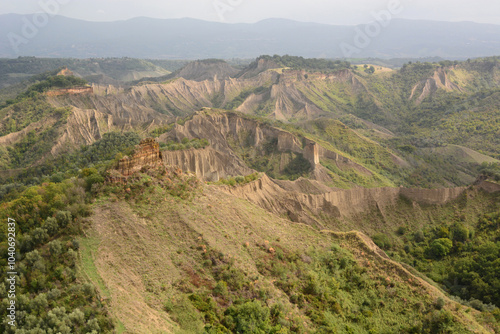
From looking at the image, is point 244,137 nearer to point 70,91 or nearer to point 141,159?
point 141,159

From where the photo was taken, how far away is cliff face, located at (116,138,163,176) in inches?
891

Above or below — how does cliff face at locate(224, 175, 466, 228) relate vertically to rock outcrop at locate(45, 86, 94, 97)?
below

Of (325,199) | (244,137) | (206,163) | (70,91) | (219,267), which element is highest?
(70,91)

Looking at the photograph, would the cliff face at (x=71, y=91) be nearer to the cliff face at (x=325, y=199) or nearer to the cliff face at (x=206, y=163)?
the cliff face at (x=206, y=163)

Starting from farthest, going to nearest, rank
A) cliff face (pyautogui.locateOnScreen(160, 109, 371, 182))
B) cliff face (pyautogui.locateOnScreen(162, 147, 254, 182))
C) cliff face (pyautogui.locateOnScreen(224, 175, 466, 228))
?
cliff face (pyautogui.locateOnScreen(160, 109, 371, 182)), cliff face (pyautogui.locateOnScreen(162, 147, 254, 182)), cliff face (pyautogui.locateOnScreen(224, 175, 466, 228))

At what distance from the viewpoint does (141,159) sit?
23562 mm

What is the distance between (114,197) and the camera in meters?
21.3

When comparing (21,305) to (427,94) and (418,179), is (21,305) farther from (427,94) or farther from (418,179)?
(427,94)

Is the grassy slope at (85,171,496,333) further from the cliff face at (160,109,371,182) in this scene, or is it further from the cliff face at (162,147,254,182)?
the cliff face at (160,109,371,182)

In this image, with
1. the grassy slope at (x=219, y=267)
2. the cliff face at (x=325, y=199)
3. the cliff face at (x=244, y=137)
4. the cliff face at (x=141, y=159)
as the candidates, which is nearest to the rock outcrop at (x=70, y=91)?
the cliff face at (x=244, y=137)

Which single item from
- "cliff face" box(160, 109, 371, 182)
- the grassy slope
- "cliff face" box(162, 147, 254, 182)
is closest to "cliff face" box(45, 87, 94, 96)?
"cliff face" box(160, 109, 371, 182)

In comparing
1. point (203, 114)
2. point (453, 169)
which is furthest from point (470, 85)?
point (203, 114)

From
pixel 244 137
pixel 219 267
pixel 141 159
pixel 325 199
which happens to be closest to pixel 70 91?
pixel 244 137

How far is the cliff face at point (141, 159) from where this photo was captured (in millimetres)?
22625
